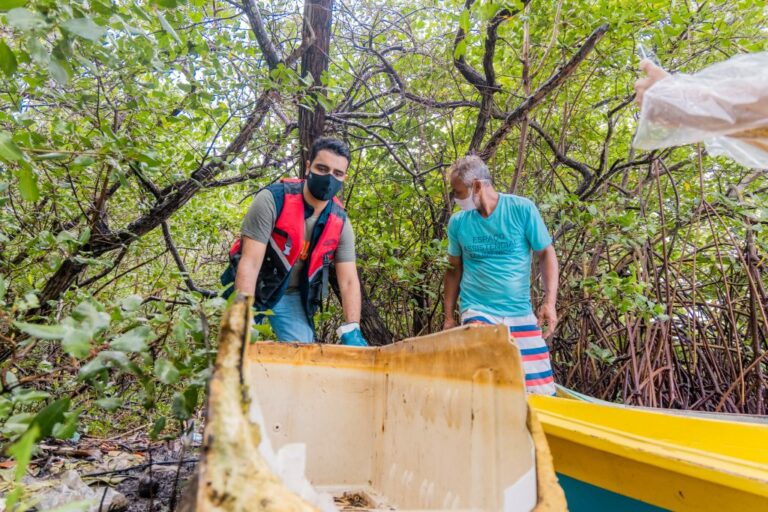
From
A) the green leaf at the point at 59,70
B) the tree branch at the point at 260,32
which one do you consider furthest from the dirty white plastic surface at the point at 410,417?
the tree branch at the point at 260,32

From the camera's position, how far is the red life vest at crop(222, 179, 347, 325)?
250 centimetres

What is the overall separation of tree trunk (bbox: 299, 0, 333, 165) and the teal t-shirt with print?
1339mm

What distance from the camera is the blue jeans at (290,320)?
2.65m

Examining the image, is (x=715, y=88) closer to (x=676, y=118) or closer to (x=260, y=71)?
(x=676, y=118)

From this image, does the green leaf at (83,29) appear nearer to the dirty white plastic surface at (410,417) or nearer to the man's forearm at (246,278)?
the dirty white plastic surface at (410,417)

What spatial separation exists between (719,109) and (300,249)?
5.92 feet

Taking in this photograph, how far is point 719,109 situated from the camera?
1347 mm

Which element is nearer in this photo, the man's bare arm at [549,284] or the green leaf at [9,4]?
the green leaf at [9,4]

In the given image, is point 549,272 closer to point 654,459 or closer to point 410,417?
point 410,417

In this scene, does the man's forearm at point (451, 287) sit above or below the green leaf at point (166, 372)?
above

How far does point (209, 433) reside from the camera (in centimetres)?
58

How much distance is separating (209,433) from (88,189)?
123 inches

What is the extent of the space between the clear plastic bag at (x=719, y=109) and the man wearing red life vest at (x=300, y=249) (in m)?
1.53

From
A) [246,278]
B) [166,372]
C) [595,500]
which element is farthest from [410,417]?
[246,278]
